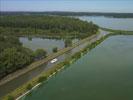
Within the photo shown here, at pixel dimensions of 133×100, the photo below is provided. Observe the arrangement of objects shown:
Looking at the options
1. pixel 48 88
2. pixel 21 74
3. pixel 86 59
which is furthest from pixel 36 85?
pixel 86 59

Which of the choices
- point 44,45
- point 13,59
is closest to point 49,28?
point 44,45

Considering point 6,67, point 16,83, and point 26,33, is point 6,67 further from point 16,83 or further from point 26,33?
point 26,33

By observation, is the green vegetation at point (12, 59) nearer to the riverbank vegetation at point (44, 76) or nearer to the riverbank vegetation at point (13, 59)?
the riverbank vegetation at point (13, 59)

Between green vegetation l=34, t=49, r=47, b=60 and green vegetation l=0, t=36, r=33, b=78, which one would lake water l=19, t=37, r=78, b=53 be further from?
green vegetation l=0, t=36, r=33, b=78

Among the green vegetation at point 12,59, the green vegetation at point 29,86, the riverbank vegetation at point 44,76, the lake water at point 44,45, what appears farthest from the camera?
the lake water at point 44,45

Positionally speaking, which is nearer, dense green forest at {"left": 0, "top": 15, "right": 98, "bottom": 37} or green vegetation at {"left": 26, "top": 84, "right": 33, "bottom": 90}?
green vegetation at {"left": 26, "top": 84, "right": 33, "bottom": 90}

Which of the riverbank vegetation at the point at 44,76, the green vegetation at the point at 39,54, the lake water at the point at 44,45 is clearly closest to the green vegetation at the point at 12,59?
the green vegetation at the point at 39,54

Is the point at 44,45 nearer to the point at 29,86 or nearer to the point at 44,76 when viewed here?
the point at 44,76

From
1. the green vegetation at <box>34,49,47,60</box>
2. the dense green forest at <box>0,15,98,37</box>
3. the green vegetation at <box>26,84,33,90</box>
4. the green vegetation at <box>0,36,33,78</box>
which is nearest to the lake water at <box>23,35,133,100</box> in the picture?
the green vegetation at <box>26,84,33,90</box>
